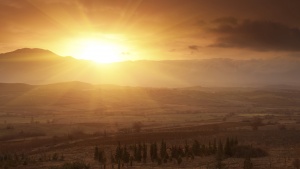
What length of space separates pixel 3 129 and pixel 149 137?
3538cm

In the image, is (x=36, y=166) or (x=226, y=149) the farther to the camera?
(x=226, y=149)

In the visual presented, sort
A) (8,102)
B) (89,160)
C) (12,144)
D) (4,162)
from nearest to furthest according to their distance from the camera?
(4,162)
(89,160)
(12,144)
(8,102)

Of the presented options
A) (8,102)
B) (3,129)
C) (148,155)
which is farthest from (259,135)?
(8,102)

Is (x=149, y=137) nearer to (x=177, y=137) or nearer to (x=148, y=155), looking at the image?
(x=177, y=137)

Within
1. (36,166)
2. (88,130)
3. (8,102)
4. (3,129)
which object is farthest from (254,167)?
(8,102)

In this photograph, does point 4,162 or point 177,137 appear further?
point 177,137

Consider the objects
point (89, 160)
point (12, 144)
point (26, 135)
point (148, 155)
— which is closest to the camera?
point (89, 160)

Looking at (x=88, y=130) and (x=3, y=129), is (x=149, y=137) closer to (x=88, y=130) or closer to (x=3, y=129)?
(x=88, y=130)

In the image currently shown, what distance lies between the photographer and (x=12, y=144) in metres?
64.2

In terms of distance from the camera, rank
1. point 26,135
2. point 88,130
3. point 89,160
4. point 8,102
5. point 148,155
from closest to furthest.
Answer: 1. point 89,160
2. point 148,155
3. point 26,135
4. point 88,130
5. point 8,102

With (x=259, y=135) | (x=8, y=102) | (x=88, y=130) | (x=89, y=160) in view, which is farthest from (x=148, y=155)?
(x=8, y=102)

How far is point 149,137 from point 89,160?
23.2m

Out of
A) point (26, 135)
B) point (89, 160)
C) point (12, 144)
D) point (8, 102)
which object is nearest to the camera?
point (89, 160)

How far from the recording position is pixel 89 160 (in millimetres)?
44688
